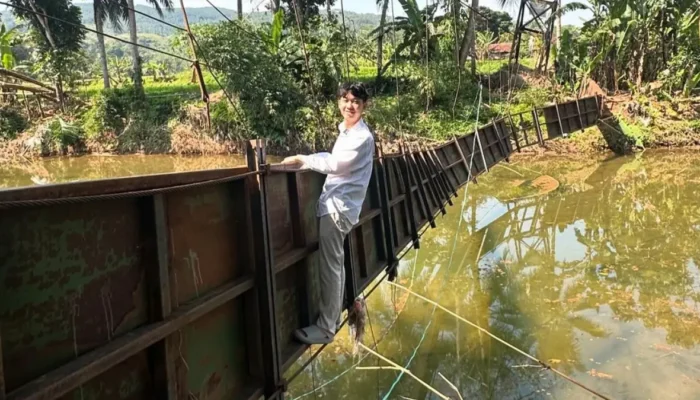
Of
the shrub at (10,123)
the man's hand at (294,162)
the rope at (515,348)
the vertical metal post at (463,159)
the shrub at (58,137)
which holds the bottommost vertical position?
the rope at (515,348)

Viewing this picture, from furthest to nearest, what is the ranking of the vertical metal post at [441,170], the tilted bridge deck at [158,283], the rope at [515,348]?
the vertical metal post at [441,170]
the rope at [515,348]
the tilted bridge deck at [158,283]

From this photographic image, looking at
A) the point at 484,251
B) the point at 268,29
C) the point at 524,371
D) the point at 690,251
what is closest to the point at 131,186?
the point at 524,371

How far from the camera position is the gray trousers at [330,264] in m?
3.59

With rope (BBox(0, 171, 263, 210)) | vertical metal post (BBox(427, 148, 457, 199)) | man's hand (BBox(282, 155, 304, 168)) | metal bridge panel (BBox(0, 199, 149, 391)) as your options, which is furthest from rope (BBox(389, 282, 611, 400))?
metal bridge panel (BBox(0, 199, 149, 391))

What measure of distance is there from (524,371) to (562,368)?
1.39 ft

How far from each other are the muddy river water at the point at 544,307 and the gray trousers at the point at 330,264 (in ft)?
7.45

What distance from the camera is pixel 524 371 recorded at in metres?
5.83

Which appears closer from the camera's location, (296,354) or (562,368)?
(296,354)

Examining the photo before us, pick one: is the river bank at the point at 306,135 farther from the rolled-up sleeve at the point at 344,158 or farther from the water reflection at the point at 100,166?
the rolled-up sleeve at the point at 344,158

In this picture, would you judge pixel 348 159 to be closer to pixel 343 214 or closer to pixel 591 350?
pixel 343 214

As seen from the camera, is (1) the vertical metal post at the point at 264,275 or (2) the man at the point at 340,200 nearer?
(1) the vertical metal post at the point at 264,275

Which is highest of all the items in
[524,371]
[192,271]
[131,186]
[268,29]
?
[268,29]

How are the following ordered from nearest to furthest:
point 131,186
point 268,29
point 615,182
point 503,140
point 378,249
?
point 131,186
point 378,249
point 503,140
point 615,182
point 268,29

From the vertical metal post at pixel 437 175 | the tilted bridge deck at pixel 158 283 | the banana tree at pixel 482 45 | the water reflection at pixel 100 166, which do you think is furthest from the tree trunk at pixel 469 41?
the tilted bridge deck at pixel 158 283
